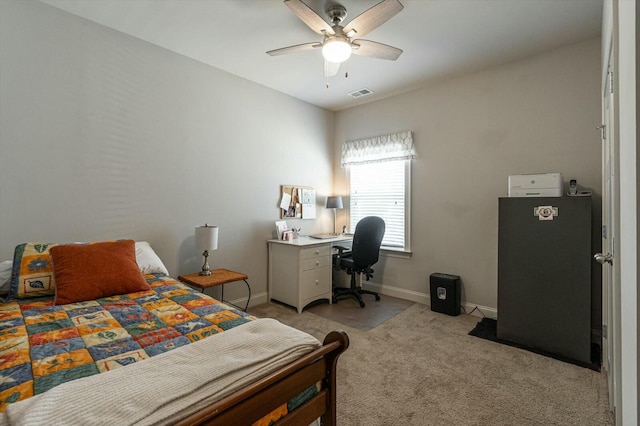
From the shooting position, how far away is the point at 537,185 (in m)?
2.59

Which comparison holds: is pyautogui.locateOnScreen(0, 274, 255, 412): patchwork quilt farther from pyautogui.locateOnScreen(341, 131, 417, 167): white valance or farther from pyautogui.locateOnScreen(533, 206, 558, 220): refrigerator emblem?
pyautogui.locateOnScreen(341, 131, 417, 167): white valance

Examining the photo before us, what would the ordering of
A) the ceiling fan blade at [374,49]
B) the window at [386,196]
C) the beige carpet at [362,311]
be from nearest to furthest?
the ceiling fan blade at [374,49] → the beige carpet at [362,311] → the window at [386,196]

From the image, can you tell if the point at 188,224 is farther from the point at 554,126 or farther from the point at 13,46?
the point at 554,126

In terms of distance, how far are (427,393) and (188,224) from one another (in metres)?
2.57

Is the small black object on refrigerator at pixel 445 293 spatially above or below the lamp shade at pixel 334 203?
below

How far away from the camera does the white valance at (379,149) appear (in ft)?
12.5

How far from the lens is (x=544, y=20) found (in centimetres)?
239

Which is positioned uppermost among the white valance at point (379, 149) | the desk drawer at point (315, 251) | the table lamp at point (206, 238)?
the white valance at point (379, 149)

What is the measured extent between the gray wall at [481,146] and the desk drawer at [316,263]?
0.92m

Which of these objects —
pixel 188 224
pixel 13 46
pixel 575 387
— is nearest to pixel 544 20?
pixel 575 387

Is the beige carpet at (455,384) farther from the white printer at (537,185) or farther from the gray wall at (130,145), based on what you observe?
the gray wall at (130,145)

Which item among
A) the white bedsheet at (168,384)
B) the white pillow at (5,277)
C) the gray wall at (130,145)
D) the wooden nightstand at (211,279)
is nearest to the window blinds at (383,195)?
the gray wall at (130,145)

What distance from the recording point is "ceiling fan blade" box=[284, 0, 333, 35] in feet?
6.24

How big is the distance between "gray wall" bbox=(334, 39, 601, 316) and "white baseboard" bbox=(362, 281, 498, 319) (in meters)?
0.01
